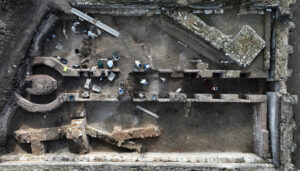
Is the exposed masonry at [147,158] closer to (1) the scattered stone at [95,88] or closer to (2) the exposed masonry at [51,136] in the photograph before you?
(2) the exposed masonry at [51,136]

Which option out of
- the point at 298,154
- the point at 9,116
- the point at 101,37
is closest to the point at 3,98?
the point at 9,116

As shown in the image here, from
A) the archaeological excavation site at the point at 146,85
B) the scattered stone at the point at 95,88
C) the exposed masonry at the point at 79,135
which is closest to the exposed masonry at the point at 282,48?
the archaeological excavation site at the point at 146,85

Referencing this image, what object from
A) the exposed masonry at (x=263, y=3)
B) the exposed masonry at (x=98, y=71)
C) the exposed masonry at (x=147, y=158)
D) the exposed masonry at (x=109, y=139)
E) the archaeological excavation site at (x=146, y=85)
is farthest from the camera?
the exposed masonry at (x=109, y=139)

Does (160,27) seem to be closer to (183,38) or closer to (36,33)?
(183,38)

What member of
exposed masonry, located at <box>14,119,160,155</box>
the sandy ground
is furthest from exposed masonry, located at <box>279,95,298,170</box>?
exposed masonry, located at <box>14,119,160,155</box>

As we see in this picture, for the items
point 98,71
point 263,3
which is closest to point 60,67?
point 98,71

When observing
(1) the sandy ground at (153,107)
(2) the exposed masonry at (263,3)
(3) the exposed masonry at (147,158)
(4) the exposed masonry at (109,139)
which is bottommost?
(3) the exposed masonry at (147,158)
